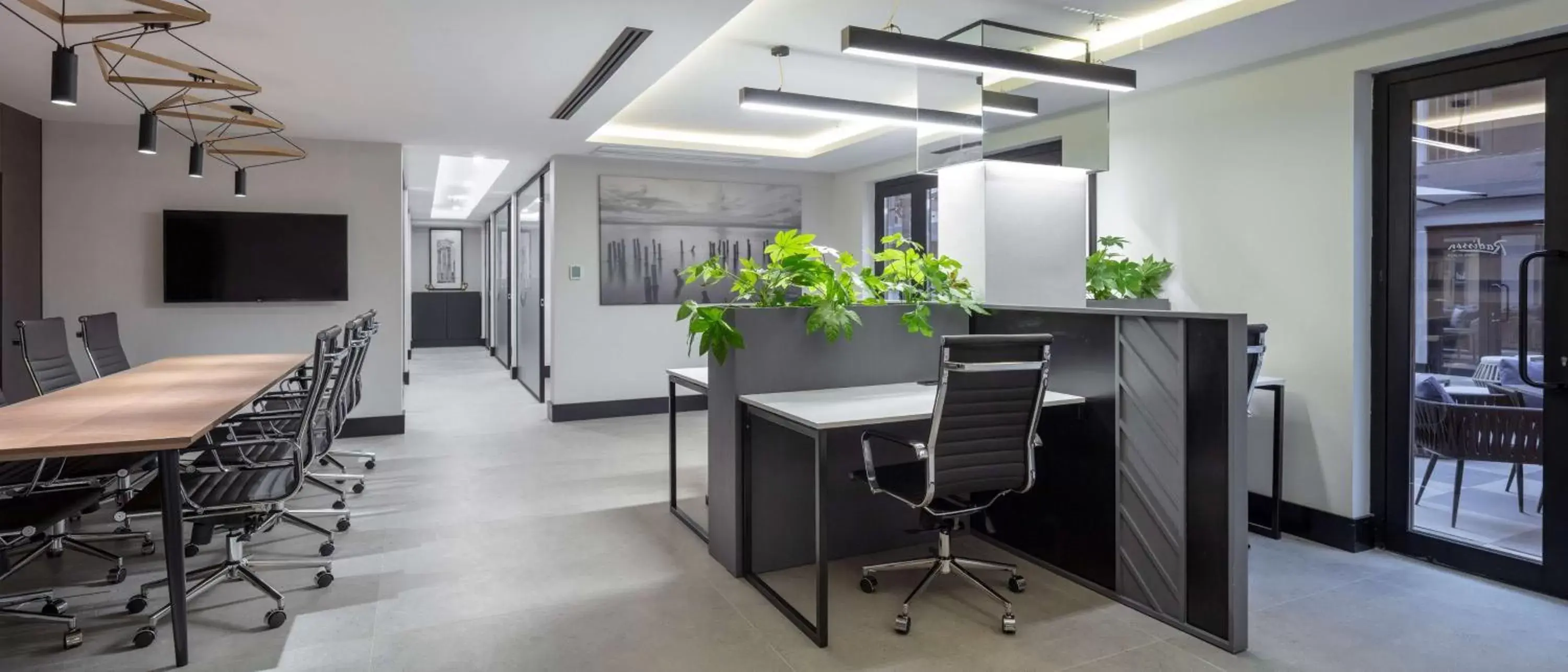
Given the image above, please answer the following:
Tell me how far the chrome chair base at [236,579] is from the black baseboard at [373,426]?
3263mm

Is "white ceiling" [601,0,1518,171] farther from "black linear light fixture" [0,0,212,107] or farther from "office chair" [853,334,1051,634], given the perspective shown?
"black linear light fixture" [0,0,212,107]

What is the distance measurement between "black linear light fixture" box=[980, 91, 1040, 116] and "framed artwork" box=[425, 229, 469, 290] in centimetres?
1342

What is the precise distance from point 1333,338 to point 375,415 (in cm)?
666

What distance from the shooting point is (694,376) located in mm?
4086

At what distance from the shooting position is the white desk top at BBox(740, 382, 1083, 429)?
2.89 meters

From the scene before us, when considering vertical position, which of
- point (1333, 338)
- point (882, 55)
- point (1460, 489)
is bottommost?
point (1460, 489)

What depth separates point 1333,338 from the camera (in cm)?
398

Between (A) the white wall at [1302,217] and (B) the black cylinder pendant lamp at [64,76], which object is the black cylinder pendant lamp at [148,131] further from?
(A) the white wall at [1302,217]

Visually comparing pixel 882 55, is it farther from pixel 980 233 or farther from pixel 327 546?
pixel 327 546

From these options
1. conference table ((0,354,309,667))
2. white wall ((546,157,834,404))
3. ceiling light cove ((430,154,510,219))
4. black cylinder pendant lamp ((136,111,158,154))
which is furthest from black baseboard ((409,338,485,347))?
black cylinder pendant lamp ((136,111,158,154))

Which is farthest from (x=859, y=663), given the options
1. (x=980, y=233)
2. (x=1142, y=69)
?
(x=1142, y=69)

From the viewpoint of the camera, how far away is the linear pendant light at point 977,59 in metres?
3.44

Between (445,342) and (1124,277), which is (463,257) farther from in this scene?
(1124,277)

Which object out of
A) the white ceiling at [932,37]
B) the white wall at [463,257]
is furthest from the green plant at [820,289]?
the white wall at [463,257]
